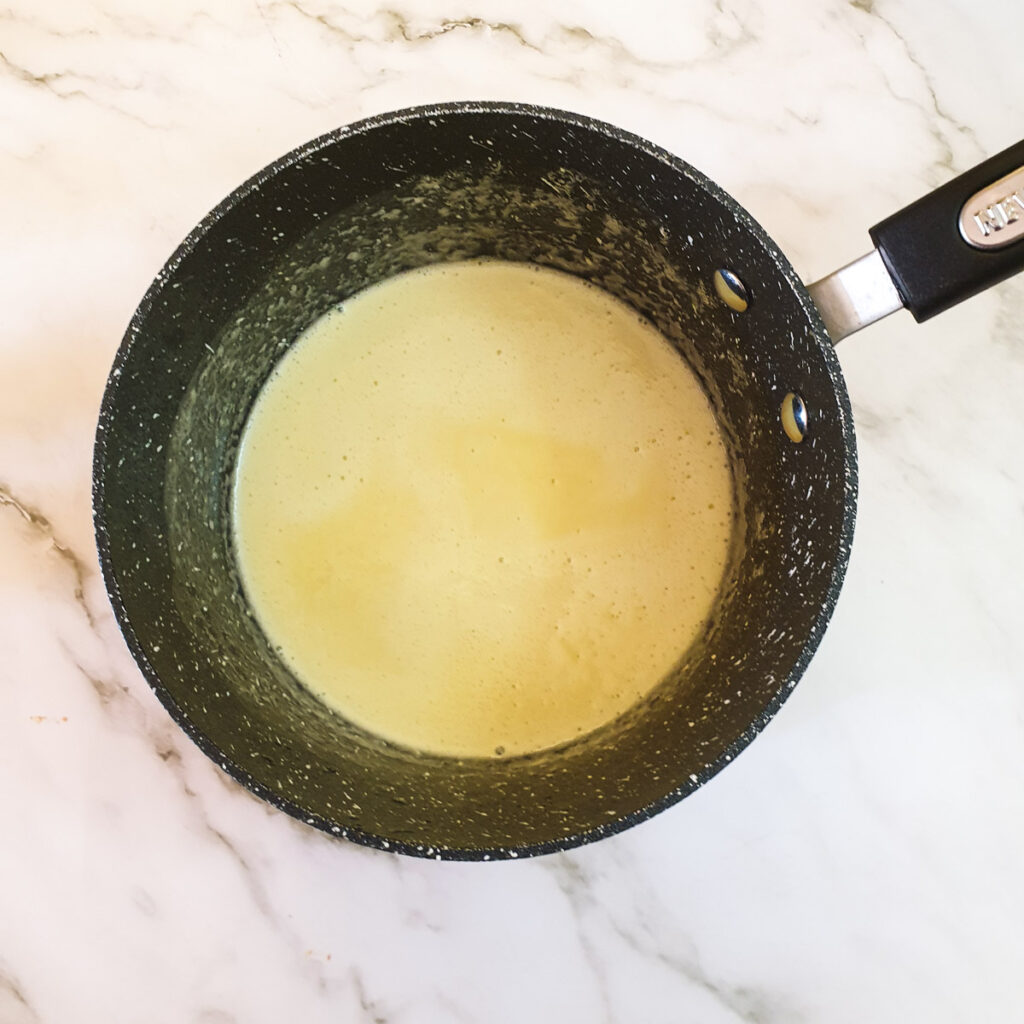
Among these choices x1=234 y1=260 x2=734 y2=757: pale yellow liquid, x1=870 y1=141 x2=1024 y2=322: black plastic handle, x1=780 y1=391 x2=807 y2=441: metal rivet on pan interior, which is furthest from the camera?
x1=234 y1=260 x2=734 y2=757: pale yellow liquid

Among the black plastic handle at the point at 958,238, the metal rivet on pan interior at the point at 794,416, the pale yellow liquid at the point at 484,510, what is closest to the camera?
the black plastic handle at the point at 958,238

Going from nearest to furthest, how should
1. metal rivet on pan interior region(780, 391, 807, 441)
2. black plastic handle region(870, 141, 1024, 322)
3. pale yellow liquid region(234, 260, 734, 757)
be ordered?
black plastic handle region(870, 141, 1024, 322) < metal rivet on pan interior region(780, 391, 807, 441) < pale yellow liquid region(234, 260, 734, 757)

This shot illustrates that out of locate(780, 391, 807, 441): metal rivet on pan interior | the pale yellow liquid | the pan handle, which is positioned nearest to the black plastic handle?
the pan handle

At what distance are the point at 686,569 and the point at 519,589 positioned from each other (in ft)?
0.59

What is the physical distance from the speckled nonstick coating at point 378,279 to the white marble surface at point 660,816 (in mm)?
107

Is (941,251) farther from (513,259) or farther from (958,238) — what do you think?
(513,259)

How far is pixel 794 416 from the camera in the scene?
0.87 m

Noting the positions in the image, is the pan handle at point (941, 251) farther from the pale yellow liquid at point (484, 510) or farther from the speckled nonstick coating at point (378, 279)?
the pale yellow liquid at point (484, 510)

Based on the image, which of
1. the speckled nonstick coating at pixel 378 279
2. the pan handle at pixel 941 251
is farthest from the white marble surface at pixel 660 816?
the pan handle at pixel 941 251

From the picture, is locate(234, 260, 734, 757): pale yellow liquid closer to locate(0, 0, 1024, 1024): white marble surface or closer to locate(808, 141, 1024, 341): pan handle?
locate(0, 0, 1024, 1024): white marble surface

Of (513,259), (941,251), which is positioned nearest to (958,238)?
(941,251)

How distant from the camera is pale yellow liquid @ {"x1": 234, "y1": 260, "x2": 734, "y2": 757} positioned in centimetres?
98

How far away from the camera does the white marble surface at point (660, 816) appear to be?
3.10 feet

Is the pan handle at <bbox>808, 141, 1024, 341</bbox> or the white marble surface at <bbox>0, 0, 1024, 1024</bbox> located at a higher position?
the pan handle at <bbox>808, 141, 1024, 341</bbox>
